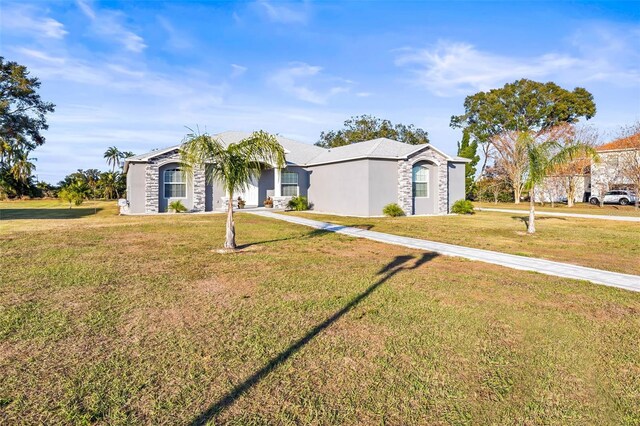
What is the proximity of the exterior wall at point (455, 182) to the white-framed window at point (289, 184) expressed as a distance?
419 inches

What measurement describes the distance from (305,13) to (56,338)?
15034mm

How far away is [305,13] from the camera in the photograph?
1557cm

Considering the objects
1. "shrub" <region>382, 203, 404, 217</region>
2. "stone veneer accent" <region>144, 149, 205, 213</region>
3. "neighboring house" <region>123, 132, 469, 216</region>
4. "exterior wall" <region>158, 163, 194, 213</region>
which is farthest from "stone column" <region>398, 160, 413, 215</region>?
"exterior wall" <region>158, 163, 194, 213</region>

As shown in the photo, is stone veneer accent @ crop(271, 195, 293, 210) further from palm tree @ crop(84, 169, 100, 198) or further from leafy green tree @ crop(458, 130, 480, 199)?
palm tree @ crop(84, 169, 100, 198)

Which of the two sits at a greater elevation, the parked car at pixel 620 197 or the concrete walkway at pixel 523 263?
the parked car at pixel 620 197

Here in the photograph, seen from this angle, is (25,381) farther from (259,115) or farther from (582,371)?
(259,115)

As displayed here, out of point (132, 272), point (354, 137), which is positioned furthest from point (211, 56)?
point (354, 137)

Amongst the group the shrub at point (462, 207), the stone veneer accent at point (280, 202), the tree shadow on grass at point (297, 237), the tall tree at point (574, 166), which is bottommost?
the tree shadow on grass at point (297, 237)

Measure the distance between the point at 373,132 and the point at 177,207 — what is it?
30.6m

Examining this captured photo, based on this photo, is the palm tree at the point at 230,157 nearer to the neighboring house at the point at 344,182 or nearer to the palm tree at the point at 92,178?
the neighboring house at the point at 344,182

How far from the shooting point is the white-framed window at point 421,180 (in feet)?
79.3

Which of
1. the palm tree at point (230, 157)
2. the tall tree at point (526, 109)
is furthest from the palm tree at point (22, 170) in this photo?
the tall tree at point (526, 109)

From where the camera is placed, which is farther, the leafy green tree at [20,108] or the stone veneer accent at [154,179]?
the leafy green tree at [20,108]

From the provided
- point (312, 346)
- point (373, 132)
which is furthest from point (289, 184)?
point (373, 132)
